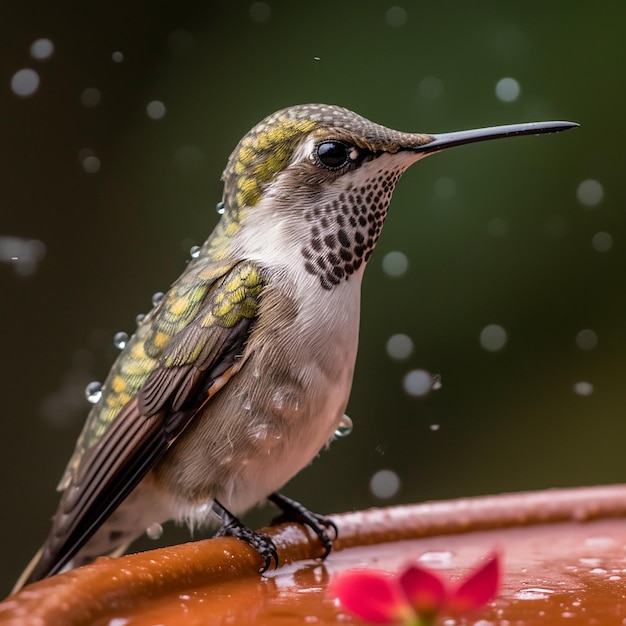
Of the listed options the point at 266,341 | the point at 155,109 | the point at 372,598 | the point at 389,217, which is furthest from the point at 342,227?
the point at 155,109

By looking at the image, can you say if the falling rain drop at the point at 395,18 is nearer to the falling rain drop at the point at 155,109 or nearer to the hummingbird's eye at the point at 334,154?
the falling rain drop at the point at 155,109

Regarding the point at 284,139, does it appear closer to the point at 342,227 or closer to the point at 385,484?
the point at 342,227

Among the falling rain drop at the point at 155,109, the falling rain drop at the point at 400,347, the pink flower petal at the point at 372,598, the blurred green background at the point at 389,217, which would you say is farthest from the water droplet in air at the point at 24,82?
the pink flower petal at the point at 372,598

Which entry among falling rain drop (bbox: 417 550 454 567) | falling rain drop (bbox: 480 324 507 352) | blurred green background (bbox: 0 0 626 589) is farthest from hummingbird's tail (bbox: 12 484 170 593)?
falling rain drop (bbox: 480 324 507 352)

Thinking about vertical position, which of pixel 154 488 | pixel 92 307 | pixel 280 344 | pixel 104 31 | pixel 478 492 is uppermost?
pixel 104 31

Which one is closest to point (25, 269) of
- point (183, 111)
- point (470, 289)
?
point (183, 111)

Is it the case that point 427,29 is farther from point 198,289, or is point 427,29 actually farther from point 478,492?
point 198,289
